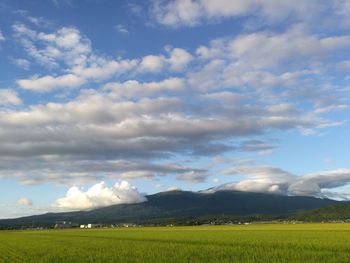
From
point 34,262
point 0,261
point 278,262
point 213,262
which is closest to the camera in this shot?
point 278,262

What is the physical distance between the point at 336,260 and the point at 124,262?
14663 mm

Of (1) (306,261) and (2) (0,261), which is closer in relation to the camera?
(1) (306,261)

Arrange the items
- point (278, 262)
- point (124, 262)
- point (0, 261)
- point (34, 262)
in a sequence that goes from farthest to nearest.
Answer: point (0, 261), point (34, 262), point (124, 262), point (278, 262)

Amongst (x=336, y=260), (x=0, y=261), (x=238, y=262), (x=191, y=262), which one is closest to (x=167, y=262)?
(x=191, y=262)

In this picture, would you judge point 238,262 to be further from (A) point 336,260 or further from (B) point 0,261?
(B) point 0,261

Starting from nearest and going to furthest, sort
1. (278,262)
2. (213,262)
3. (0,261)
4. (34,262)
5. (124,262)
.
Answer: (278,262) → (213,262) → (124,262) → (34,262) → (0,261)

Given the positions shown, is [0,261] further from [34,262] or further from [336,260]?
[336,260]

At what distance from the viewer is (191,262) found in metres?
31.3

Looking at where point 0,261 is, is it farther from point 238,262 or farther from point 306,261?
point 306,261

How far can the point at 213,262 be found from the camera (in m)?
31.1

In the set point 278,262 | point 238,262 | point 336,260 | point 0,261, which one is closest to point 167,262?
point 238,262

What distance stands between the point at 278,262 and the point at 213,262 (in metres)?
4.49

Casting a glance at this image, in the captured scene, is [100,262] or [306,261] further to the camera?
[100,262]

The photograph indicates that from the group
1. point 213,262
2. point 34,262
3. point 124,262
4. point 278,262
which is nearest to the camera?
point 278,262
